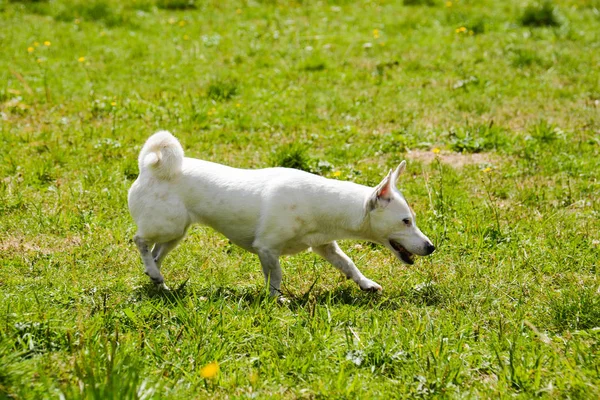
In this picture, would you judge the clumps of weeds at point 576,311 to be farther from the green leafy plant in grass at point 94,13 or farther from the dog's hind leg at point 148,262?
the green leafy plant in grass at point 94,13

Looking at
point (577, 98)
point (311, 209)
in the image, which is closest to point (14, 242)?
point (311, 209)

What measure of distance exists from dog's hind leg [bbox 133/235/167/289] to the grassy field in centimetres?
10

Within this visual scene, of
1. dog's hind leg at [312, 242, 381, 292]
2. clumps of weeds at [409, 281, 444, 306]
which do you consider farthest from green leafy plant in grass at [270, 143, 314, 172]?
clumps of weeds at [409, 281, 444, 306]

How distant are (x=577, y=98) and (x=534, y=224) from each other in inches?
144

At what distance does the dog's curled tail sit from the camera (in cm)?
490

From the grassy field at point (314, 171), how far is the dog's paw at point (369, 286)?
78 millimetres

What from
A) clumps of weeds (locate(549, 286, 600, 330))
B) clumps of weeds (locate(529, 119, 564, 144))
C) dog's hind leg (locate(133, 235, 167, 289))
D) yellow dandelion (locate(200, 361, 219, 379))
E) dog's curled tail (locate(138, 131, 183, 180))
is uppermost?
dog's curled tail (locate(138, 131, 183, 180))

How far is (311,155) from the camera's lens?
7387 mm

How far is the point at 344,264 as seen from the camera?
16.8 ft

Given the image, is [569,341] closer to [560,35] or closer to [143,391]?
[143,391]

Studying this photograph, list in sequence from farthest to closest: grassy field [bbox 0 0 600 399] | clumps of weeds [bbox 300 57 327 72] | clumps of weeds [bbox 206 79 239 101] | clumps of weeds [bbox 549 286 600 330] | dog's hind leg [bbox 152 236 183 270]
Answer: clumps of weeds [bbox 300 57 327 72], clumps of weeds [bbox 206 79 239 101], dog's hind leg [bbox 152 236 183 270], clumps of weeds [bbox 549 286 600 330], grassy field [bbox 0 0 600 399]

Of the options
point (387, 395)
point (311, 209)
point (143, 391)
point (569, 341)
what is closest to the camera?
point (143, 391)

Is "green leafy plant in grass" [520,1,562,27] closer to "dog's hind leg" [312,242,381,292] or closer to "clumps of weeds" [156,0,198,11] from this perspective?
"clumps of weeds" [156,0,198,11]

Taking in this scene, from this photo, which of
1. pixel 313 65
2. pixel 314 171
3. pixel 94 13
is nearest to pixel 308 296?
pixel 314 171
